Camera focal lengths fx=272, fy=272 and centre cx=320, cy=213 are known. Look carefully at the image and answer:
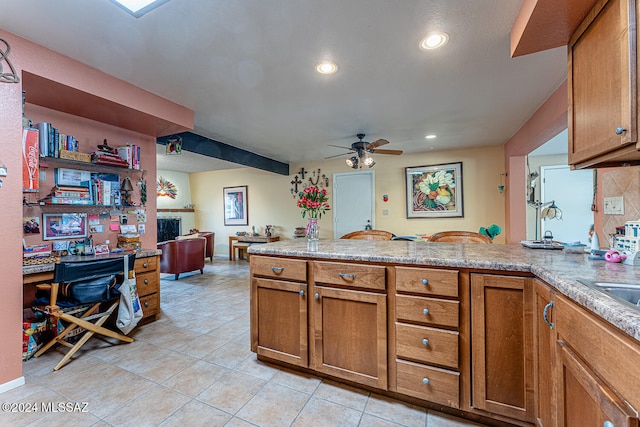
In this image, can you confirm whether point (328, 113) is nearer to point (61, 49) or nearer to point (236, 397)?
point (61, 49)

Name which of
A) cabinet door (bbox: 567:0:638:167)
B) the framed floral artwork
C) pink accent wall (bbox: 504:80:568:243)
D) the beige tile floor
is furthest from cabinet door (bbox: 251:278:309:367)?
the framed floral artwork

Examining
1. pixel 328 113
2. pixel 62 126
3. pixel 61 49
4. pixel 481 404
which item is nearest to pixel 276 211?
pixel 328 113

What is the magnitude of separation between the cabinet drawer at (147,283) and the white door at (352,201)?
3833 millimetres

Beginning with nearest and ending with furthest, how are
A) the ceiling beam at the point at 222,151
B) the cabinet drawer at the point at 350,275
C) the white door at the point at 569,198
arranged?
the cabinet drawer at the point at 350,275 → the ceiling beam at the point at 222,151 → the white door at the point at 569,198

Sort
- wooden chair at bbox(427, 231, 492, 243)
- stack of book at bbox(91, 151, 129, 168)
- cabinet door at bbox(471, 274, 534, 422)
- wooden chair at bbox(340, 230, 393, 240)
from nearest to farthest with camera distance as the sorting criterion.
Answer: cabinet door at bbox(471, 274, 534, 422) → wooden chair at bbox(427, 231, 492, 243) → stack of book at bbox(91, 151, 129, 168) → wooden chair at bbox(340, 230, 393, 240)

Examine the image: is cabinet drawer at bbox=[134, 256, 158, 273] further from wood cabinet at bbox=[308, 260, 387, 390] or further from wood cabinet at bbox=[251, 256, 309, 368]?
wood cabinet at bbox=[308, 260, 387, 390]

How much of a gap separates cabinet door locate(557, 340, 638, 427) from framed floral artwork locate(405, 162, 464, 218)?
4574 mm

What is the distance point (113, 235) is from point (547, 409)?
3729 millimetres

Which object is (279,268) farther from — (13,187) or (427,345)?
(13,187)

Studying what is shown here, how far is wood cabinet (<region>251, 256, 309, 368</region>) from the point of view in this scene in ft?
6.07

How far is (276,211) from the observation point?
22.2 feet

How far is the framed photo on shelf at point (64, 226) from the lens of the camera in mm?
2443

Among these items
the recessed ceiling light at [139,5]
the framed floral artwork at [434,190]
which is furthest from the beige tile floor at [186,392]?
the framed floral artwork at [434,190]

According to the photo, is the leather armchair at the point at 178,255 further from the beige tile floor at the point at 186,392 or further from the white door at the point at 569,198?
the white door at the point at 569,198
